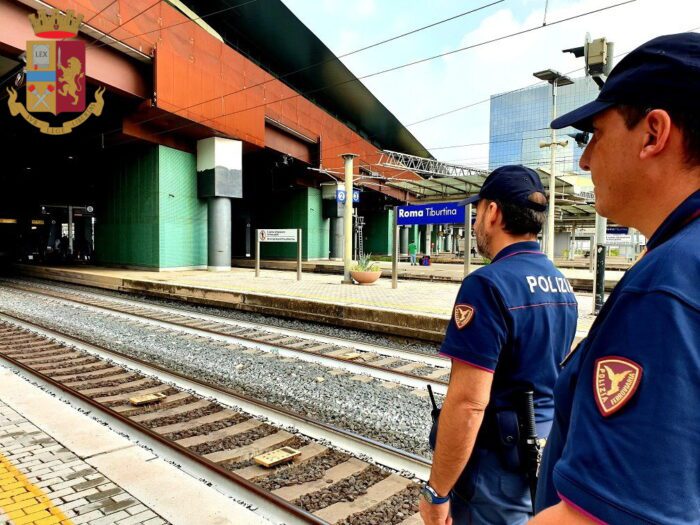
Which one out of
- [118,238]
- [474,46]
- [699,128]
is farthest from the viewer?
[118,238]

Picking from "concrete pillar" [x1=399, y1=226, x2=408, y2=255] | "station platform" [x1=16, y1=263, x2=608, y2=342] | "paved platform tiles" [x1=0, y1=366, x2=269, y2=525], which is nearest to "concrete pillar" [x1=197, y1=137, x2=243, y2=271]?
"station platform" [x1=16, y1=263, x2=608, y2=342]

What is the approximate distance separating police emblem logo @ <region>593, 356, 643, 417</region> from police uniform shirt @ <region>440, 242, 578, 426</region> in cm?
72

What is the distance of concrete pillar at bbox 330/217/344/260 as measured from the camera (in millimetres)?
32594

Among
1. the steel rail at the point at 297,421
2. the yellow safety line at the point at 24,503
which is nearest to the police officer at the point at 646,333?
the steel rail at the point at 297,421

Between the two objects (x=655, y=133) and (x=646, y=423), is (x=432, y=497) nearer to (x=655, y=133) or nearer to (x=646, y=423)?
(x=646, y=423)

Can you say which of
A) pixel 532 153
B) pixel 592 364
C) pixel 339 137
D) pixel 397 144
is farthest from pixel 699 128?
pixel 532 153

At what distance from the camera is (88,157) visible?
23312mm

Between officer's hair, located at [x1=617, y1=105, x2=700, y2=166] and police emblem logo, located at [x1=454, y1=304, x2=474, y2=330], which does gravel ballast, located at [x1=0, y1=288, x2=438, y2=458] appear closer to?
police emblem logo, located at [x1=454, y1=304, x2=474, y2=330]

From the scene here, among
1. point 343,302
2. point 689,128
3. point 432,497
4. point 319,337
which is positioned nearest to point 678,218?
point 689,128

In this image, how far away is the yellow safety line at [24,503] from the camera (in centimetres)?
265

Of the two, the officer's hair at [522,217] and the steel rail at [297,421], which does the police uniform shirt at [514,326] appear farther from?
the steel rail at [297,421]

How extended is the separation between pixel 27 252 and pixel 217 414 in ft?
112

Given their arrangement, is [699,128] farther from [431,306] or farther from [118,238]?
[118,238]

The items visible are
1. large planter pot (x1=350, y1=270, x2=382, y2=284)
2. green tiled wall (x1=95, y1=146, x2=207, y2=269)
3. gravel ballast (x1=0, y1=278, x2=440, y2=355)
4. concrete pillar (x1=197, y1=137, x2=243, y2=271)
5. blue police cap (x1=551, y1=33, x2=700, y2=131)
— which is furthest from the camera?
concrete pillar (x1=197, y1=137, x2=243, y2=271)
